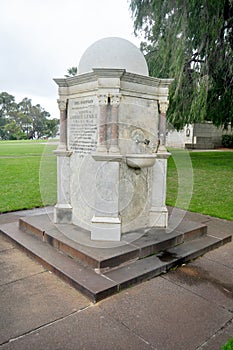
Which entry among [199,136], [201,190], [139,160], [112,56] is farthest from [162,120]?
[199,136]

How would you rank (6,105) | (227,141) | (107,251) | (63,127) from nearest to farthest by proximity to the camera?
(107,251), (63,127), (227,141), (6,105)

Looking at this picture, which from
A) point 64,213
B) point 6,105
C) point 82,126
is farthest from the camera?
point 6,105

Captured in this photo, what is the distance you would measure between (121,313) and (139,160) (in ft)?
6.27

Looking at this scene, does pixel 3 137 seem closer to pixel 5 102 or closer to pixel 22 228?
pixel 5 102

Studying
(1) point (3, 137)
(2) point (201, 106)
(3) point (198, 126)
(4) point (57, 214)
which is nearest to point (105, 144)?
(4) point (57, 214)

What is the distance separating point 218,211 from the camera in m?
6.07

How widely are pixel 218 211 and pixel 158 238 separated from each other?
2.77 meters

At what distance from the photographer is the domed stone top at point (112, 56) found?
12.2ft

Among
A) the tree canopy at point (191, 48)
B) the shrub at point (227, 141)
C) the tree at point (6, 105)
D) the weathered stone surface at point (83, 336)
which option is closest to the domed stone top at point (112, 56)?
the weathered stone surface at point (83, 336)

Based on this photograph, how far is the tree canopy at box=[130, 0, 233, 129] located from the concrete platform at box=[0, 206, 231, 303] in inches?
321

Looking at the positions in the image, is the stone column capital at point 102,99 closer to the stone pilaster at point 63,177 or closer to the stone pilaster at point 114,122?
the stone pilaster at point 114,122

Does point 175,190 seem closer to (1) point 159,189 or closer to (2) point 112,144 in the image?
(1) point 159,189

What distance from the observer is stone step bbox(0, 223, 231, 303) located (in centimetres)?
286

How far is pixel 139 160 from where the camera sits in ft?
12.3
